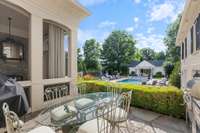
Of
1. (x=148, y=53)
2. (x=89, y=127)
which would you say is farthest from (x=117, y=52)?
(x=89, y=127)

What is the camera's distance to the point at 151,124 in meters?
4.01

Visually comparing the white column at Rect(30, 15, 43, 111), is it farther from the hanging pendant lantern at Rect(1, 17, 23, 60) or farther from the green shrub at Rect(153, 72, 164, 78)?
the green shrub at Rect(153, 72, 164, 78)

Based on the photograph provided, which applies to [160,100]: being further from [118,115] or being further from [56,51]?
[56,51]

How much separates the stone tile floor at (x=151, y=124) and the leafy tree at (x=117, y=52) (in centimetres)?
2420

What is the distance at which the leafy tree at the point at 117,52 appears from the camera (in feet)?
95.2

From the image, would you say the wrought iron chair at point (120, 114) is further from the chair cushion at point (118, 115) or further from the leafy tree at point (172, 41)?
the leafy tree at point (172, 41)

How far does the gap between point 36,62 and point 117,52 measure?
2514 centimetres

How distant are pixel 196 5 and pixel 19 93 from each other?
5.27 m

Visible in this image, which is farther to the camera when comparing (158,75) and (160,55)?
(160,55)

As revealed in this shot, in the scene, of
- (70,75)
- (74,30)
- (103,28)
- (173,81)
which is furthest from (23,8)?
(103,28)

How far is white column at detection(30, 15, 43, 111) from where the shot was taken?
470 centimetres

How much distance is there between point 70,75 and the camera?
6.27 metres

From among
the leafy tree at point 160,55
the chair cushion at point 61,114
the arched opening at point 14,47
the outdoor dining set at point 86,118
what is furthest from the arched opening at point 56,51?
the leafy tree at point 160,55

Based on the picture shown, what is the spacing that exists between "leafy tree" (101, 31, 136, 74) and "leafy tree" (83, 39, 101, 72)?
1.83m
